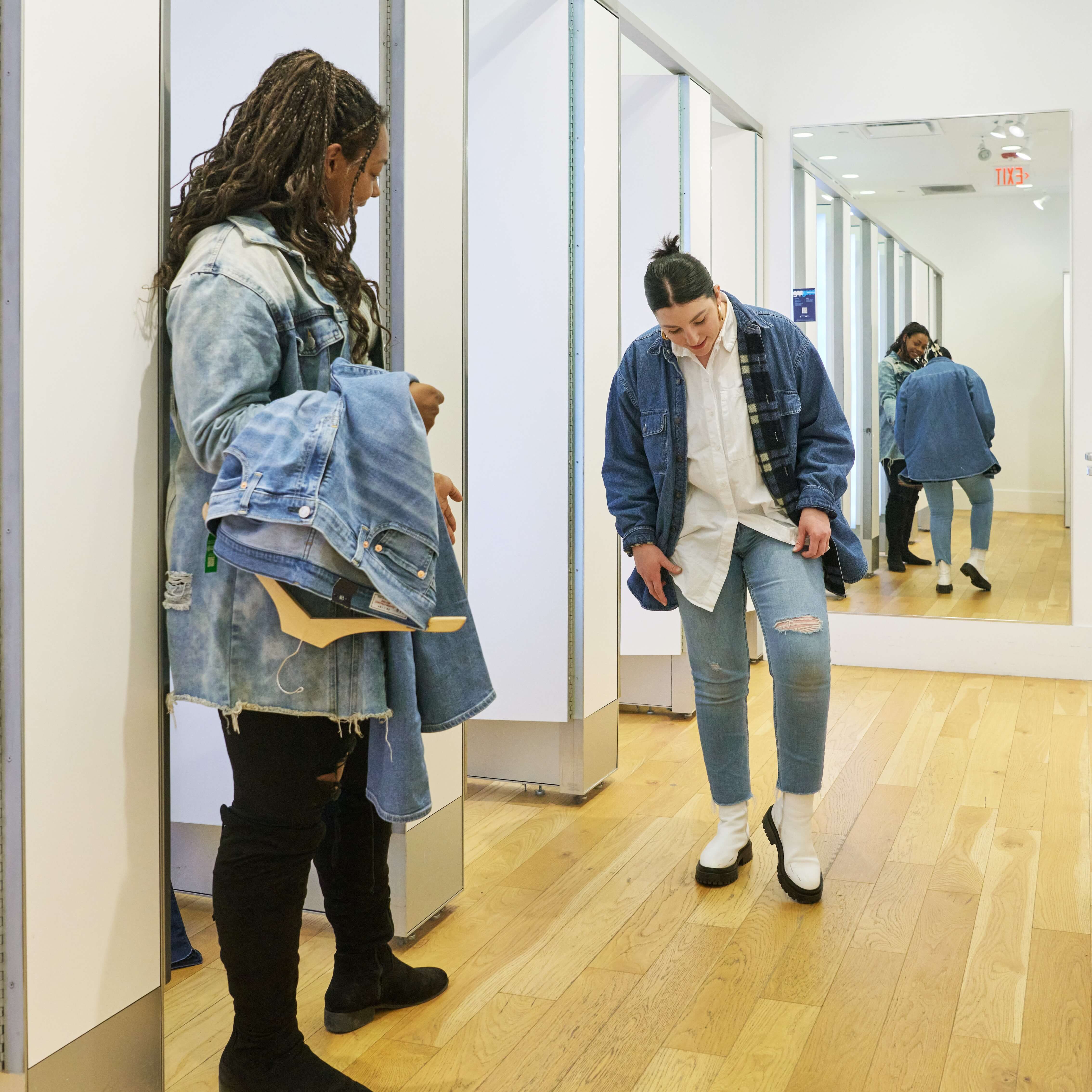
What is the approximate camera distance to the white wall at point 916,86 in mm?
4516

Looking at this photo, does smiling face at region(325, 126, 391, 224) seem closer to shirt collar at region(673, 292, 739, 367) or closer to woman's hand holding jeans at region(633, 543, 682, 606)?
shirt collar at region(673, 292, 739, 367)

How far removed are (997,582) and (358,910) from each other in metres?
3.62

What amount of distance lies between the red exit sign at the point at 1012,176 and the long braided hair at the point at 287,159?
3807 mm

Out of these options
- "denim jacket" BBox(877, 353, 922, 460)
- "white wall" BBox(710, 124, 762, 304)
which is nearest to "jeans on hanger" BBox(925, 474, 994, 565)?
"denim jacket" BBox(877, 353, 922, 460)

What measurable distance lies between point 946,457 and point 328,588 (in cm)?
403

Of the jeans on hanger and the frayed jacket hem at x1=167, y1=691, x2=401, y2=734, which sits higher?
the jeans on hanger

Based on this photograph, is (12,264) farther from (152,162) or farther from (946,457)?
(946,457)

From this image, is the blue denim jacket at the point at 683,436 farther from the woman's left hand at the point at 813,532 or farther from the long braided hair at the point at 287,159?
the long braided hair at the point at 287,159

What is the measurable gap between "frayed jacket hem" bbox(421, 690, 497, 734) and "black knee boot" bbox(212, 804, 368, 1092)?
0.16 meters

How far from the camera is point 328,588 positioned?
134 cm

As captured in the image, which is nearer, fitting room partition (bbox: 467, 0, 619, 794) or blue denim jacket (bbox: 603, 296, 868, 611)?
blue denim jacket (bbox: 603, 296, 868, 611)

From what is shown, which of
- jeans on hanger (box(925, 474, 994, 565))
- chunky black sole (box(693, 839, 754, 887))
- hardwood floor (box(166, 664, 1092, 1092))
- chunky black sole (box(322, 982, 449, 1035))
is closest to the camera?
hardwood floor (box(166, 664, 1092, 1092))

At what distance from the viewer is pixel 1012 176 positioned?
15.2 feet

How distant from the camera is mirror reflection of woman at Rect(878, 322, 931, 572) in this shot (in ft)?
16.1
